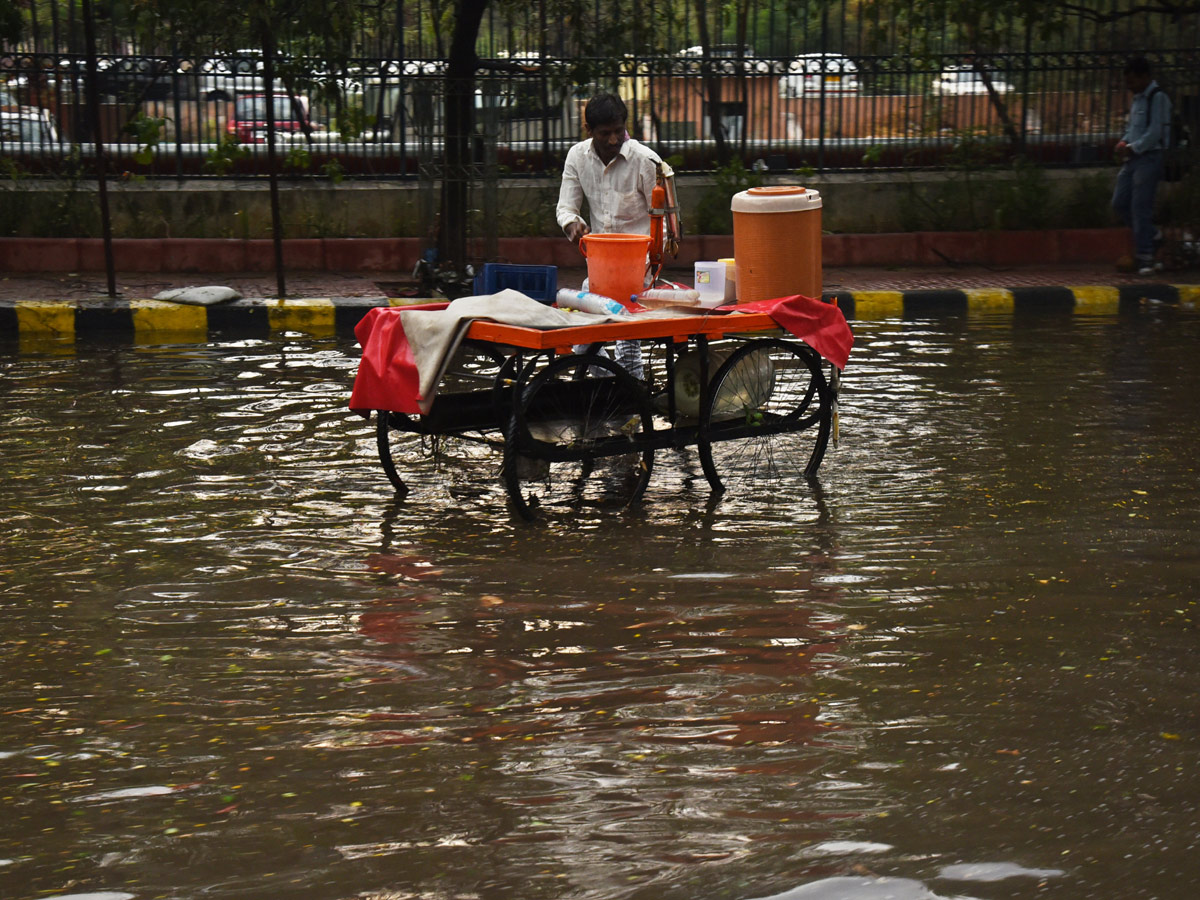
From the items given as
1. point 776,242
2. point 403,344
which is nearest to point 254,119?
point 403,344

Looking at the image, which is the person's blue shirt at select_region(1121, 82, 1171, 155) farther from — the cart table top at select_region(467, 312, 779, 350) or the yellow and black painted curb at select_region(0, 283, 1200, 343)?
the cart table top at select_region(467, 312, 779, 350)

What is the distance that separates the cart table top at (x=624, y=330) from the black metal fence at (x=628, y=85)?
7.24 meters

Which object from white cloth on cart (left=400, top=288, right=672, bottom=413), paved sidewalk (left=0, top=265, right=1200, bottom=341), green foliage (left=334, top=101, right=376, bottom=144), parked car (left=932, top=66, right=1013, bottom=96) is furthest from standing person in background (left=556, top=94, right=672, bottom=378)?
parked car (left=932, top=66, right=1013, bottom=96)

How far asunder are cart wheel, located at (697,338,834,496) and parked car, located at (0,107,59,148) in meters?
9.14

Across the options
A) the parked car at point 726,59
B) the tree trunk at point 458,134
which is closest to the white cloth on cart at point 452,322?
the tree trunk at point 458,134

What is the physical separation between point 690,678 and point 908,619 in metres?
0.96

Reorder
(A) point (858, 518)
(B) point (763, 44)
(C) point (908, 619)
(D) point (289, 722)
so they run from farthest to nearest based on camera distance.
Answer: (B) point (763, 44)
(A) point (858, 518)
(C) point (908, 619)
(D) point (289, 722)

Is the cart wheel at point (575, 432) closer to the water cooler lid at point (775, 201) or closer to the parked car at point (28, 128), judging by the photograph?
the water cooler lid at point (775, 201)

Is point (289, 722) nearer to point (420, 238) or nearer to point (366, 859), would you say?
point (366, 859)

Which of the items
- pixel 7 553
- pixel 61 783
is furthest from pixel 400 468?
pixel 61 783

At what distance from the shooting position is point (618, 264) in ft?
22.3

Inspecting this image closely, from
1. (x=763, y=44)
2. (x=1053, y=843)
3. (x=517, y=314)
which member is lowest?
(x=1053, y=843)

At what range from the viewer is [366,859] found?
3426mm

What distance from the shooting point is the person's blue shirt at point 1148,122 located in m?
13.1
